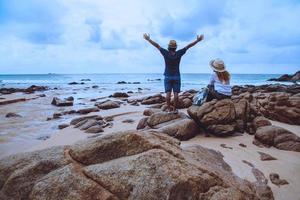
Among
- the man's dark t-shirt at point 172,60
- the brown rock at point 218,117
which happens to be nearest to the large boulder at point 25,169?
the brown rock at point 218,117

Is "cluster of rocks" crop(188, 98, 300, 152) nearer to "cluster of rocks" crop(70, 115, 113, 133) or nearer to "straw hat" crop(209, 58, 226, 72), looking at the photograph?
"straw hat" crop(209, 58, 226, 72)

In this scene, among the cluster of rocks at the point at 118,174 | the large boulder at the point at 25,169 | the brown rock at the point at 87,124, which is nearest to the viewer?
the cluster of rocks at the point at 118,174

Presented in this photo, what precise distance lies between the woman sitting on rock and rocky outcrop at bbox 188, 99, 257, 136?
423 mm

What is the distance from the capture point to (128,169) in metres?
3.23

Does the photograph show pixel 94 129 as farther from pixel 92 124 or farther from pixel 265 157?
pixel 265 157

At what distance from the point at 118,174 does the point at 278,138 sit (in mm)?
4584

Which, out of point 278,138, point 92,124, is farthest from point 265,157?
point 92,124

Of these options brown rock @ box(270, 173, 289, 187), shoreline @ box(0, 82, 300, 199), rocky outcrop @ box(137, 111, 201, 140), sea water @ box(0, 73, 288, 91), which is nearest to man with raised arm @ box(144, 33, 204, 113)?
rocky outcrop @ box(137, 111, 201, 140)

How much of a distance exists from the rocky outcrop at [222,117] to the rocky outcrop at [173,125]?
289 millimetres

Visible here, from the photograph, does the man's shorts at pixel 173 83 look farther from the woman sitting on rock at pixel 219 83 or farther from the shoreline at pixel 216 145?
the shoreline at pixel 216 145

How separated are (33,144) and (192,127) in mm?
4059

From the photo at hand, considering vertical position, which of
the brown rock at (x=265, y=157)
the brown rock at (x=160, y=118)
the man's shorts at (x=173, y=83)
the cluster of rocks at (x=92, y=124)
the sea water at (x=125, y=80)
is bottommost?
the sea water at (x=125, y=80)

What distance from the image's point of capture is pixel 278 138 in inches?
258

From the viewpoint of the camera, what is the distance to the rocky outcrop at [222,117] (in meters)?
7.49
